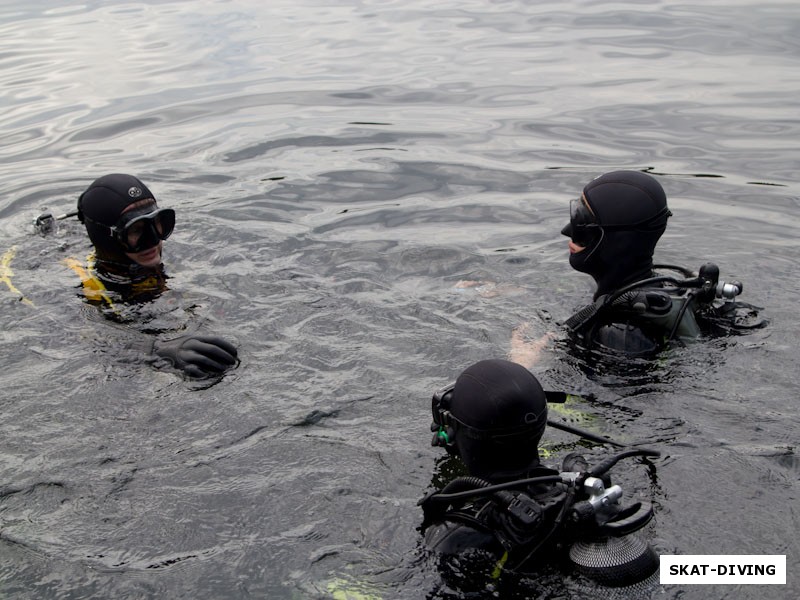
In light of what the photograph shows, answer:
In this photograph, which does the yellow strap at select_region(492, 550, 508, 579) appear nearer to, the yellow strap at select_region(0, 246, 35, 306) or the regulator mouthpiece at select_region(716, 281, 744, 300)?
the regulator mouthpiece at select_region(716, 281, 744, 300)

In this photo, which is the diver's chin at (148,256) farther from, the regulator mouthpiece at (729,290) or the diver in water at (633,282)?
the regulator mouthpiece at (729,290)

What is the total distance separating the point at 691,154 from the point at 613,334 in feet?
15.7

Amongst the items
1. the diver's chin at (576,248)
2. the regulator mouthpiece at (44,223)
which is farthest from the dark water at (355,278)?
the diver's chin at (576,248)

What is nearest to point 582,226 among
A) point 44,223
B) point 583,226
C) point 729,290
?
point 583,226

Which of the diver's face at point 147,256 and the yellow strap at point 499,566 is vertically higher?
the diver's face at point 147,256

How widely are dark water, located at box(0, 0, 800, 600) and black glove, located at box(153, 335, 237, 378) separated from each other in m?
0.10

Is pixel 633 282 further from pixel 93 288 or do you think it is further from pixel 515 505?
pixel 93 288

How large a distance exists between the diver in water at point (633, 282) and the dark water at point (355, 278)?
0.21 meters

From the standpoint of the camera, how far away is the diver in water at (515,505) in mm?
3119

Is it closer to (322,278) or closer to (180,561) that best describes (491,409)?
(180,561)

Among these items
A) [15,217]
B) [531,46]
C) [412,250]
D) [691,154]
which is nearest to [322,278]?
[412,250]

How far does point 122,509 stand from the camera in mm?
Result: 4082

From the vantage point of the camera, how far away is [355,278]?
21.8 feet

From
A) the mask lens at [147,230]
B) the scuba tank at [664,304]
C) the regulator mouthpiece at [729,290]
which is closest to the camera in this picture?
the scuba tank at [664,304]
